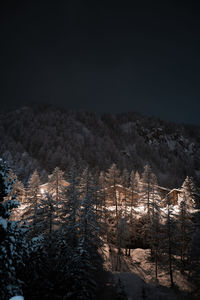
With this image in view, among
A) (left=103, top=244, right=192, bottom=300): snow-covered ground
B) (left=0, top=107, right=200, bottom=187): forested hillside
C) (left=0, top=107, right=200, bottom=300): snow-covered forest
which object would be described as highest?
(left=0, top=107, right=200, bottom=187): forested hillside

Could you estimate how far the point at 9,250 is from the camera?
7027mm

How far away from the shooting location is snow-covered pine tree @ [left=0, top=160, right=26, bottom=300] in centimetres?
650

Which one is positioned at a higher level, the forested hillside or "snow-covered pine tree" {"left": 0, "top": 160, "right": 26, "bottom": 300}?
the forested hillside

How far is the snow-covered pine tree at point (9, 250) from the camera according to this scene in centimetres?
650

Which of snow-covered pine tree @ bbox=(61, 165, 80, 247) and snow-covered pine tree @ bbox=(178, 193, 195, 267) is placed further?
snow-covered pine tree @ bbox=(178, 193, 195, 267)

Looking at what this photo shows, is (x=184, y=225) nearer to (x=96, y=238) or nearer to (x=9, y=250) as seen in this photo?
(x=96, y=238)

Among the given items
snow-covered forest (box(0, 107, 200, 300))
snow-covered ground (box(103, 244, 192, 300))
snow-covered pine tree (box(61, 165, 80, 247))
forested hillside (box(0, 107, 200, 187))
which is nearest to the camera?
snow-covered forest (box(0, 107, 200, 300))

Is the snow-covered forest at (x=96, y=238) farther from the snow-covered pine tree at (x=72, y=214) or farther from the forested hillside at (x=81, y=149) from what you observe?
the forested hillside at (x=81, y=149)

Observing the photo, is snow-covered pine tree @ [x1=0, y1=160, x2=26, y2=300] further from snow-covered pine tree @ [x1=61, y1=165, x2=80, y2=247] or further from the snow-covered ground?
the snow-covered ground

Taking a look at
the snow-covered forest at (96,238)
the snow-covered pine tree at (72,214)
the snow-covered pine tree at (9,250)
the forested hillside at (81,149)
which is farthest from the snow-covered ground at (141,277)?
the forested hillside at (81,149)

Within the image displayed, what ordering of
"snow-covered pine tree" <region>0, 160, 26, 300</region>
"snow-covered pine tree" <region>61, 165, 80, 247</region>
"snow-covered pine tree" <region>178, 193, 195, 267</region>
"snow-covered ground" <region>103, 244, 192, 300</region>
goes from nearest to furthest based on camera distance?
"snow-covered pine tree" <region>0, 160, 26, 300</region> → "snow-covered ground" <region>103, 244, 192, 300</region> → "snow-covered pine tree" <region>61, 165, 80, 247</region> → "snow-covered pine tree" <region>178, 193, 195, 267</region>

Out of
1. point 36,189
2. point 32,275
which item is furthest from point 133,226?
point 32,275

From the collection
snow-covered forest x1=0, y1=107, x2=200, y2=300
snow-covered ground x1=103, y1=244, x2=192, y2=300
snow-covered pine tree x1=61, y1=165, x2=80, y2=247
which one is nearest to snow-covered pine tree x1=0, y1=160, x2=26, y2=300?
snow-covered forest x1=0, y1=107, x2=200, y2=300

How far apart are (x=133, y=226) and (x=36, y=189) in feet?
63.7
